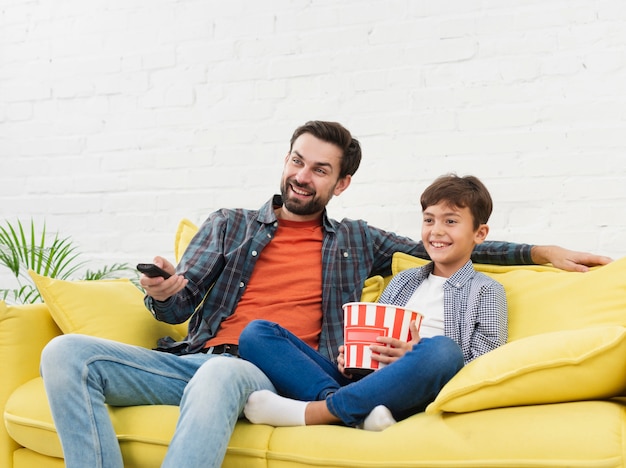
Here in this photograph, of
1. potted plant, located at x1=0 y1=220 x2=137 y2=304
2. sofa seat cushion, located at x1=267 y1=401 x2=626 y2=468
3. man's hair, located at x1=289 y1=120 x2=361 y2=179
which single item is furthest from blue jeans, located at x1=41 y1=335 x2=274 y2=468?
potted plant, located at x1=0 y1=220 x2=137 y2=304

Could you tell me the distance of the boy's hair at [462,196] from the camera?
7.13 feet

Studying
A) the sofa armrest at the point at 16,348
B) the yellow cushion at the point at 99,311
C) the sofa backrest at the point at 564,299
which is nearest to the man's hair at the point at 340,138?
the sofa backrest at the point at 564,299

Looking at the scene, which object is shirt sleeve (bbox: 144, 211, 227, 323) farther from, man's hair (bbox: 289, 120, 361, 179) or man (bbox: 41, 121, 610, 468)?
man's hair (bbox: 289, 120, 361, 179)

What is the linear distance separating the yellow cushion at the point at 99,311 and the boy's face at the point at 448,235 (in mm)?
874

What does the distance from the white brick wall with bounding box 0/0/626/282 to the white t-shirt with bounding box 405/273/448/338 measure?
654 millimetres

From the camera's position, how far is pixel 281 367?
1.89 meters

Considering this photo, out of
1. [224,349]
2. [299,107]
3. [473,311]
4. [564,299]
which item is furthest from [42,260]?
[564,299]

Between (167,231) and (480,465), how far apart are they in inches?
78.6

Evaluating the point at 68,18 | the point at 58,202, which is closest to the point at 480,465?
the point at 58,202

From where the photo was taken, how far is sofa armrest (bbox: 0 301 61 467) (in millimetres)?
2084

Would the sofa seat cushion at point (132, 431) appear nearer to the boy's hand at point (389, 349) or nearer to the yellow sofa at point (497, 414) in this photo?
the yellow sofa at point (497, 414)

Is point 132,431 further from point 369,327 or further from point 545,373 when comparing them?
point 545,373

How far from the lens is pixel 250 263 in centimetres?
235

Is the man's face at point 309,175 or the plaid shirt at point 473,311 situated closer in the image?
the plaid shirt at point 473,311
